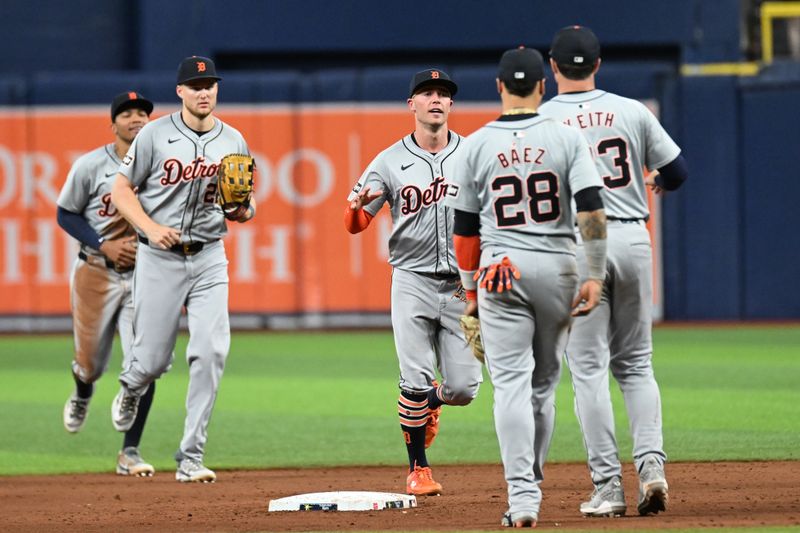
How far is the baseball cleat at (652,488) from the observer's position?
19.1ft

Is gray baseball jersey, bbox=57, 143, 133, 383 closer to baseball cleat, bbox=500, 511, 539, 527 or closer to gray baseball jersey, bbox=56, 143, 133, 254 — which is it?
gray baseball jersey, bbox=56, 143, 133, 254

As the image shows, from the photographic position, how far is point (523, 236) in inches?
219

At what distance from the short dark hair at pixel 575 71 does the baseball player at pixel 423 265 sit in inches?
50.9

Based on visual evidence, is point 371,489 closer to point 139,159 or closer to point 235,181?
point 235,181

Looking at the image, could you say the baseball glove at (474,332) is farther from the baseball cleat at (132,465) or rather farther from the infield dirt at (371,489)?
the baseball cleat at (132,465)

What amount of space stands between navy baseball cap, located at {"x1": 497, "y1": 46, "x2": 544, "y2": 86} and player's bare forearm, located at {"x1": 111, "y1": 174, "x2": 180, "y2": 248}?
8.34 feet

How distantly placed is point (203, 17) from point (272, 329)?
4481 millimetres

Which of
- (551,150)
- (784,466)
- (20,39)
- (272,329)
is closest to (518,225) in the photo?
(551,150)

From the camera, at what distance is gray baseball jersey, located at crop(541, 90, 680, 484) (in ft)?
19.3

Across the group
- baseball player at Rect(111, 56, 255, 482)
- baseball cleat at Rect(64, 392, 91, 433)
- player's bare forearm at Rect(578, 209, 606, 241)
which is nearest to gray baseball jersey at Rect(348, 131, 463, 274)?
baseball player at Rect(111, 56, 255, 482)

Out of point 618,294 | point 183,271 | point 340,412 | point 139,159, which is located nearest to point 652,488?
point 618,294

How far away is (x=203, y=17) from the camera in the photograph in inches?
785

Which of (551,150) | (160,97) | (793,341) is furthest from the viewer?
(160,97)

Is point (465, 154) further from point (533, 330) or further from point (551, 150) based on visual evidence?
point (533, 330)
